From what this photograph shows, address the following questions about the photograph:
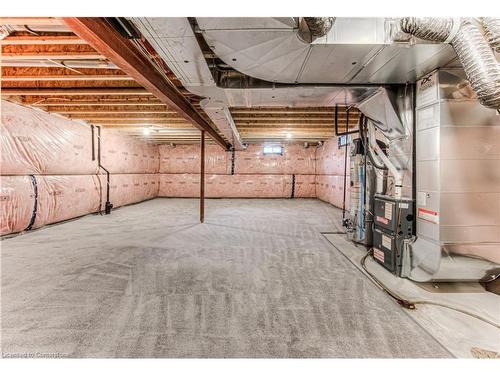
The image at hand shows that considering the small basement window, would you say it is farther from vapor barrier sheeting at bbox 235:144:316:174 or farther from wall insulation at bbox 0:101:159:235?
wall insulation at bbox 0:101:159:235

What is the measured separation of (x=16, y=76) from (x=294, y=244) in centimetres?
428

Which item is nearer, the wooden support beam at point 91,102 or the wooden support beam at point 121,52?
the wooden support beam at point 121,52

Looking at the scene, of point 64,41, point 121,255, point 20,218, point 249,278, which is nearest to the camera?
point 64,41

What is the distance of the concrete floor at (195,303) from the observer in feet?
4.56

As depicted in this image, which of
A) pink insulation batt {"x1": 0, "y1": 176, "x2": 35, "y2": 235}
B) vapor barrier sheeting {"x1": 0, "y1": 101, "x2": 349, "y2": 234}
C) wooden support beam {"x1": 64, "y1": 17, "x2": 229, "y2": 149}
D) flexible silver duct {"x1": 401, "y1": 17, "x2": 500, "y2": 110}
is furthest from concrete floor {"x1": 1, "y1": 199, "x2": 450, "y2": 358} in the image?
wooden support beam {"x1": 64, "y1": 17, "x2": 229, "y2": 149}

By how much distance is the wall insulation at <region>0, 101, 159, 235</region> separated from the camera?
3.73 m

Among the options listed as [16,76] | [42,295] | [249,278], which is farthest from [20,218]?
[249,278]

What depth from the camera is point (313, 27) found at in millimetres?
1424

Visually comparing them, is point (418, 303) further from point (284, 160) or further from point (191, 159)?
point (191, 159)

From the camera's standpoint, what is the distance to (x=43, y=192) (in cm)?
427

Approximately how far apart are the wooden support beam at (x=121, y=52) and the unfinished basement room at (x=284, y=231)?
1 centimetres

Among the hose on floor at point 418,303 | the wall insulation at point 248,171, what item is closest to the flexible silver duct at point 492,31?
the hose on floor at point 418,303

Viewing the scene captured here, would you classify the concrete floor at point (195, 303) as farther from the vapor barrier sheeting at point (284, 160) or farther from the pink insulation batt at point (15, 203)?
the vapor barrier sheeting at point (284, 160)

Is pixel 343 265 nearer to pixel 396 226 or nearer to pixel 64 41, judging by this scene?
pixel 396 226
